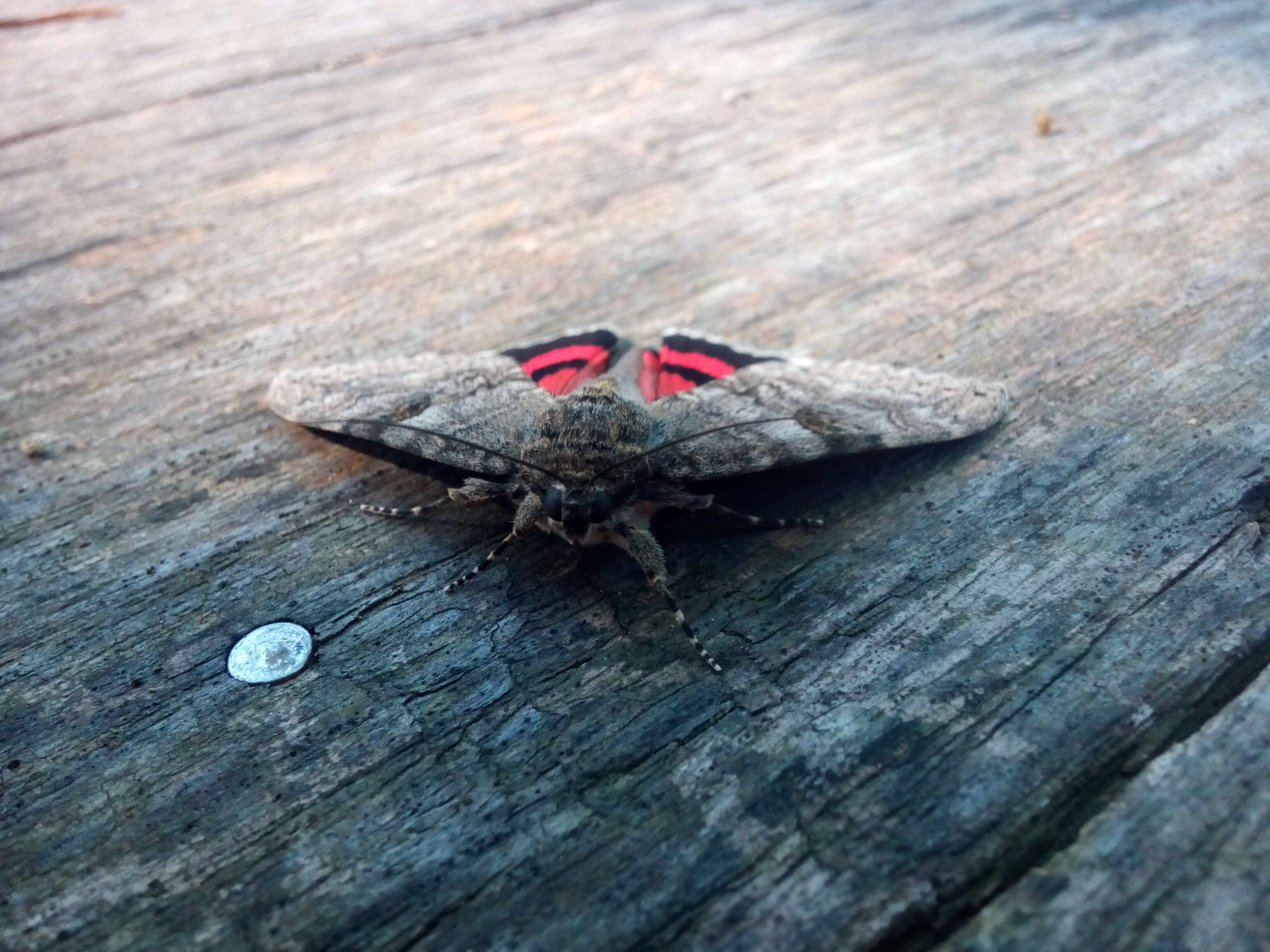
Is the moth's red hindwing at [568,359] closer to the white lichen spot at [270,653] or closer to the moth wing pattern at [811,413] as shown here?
the moth wing pattern at [811,413]

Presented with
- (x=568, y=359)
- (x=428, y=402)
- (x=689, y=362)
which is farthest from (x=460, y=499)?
(x=689, y=362)

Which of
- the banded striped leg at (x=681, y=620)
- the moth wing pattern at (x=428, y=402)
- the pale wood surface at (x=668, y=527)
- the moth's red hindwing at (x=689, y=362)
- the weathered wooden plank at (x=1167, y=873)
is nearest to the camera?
the weathered wooden plank at (x=1167, y=873)

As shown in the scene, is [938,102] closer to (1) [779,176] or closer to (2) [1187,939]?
(1) [779,176]

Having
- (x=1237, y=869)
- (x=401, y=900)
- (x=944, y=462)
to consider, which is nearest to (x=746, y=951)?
(x=401, y=900)

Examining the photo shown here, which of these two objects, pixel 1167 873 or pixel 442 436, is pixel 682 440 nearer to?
pixel 442 436

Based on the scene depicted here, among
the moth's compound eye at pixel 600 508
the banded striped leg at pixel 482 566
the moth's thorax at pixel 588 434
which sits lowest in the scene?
the banded striped leg at pixel 482 566

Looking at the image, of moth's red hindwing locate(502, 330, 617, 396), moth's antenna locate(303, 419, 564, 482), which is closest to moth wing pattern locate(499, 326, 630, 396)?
moth's red hindwing locate(502, 330, 617, 396)

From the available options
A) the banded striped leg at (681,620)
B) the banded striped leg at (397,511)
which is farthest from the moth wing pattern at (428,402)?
the banded striped leg at (681,620)
